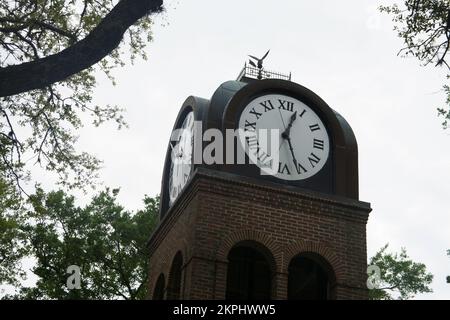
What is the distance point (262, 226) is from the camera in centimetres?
1088

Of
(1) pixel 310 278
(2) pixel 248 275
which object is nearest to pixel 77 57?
(2) pixel 248 275

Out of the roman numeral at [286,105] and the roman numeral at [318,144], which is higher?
the roman numeral at [286,105]

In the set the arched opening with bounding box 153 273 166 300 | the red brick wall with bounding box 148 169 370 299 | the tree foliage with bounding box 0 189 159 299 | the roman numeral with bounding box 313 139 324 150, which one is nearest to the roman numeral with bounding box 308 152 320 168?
the roman numeral with bounding box 313 139 324 150

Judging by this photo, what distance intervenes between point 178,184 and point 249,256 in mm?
1888

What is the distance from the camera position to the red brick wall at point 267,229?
1047cm

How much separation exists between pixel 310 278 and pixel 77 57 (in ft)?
19.9

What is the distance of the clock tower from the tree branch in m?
3.32

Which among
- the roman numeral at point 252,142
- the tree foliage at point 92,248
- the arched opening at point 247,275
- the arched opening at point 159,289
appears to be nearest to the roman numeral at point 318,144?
the roman numeral at point 252,142

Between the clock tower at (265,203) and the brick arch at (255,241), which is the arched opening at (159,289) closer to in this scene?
the clock tower at (265,203)

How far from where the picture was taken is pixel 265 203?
1105 centimetres

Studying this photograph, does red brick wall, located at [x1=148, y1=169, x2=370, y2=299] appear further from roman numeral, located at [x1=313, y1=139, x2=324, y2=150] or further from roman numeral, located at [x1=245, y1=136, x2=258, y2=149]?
roman numeral, located at [x1=313, y1=139, x2=324, y2=150]

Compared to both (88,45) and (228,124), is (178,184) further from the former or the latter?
(88,45)

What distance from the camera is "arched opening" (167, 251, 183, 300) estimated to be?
455 inches

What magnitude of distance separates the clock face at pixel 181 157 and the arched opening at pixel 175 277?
1149mm
